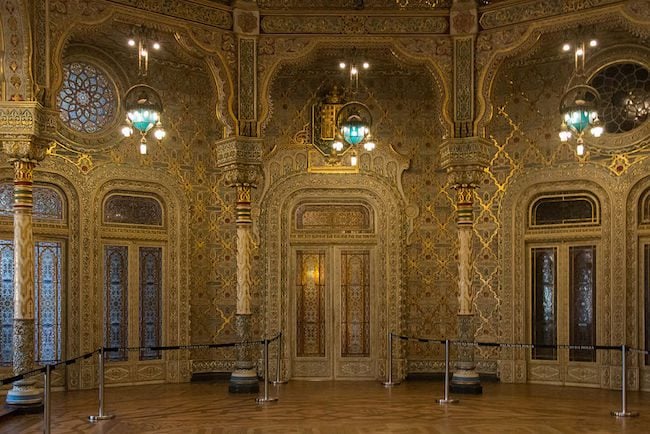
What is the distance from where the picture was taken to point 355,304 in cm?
1568

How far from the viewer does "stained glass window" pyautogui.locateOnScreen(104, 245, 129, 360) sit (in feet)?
48.2

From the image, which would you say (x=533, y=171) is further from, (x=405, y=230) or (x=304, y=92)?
(x=304, y=92)

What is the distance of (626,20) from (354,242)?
231 inches

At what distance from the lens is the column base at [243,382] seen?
13.6m

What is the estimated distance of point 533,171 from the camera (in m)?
15.1

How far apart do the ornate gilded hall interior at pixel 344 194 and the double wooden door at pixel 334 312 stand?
0.12ft

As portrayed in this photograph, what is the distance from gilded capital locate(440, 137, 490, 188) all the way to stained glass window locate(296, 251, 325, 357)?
3.11 meters

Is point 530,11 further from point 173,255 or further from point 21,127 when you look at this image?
point 21,127

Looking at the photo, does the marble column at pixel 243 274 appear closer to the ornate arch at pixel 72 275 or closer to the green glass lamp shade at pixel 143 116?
the green glass lamp shade at pixel 143 116

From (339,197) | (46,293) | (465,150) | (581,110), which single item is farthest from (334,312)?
(581,110)

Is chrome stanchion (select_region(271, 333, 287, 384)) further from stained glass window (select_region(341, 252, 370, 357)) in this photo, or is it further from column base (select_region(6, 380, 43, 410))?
column base (select_region(6, 380, 43, 410))

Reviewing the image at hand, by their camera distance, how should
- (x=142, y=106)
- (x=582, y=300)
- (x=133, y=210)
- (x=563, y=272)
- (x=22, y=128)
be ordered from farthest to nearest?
(x=133, y=210), (x=563, y=272), (x=582, y=300), (x=142, y=106), (x=22, y=128)

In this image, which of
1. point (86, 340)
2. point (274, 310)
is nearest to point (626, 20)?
point (274, 310)

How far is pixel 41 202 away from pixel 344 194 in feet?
16.9
